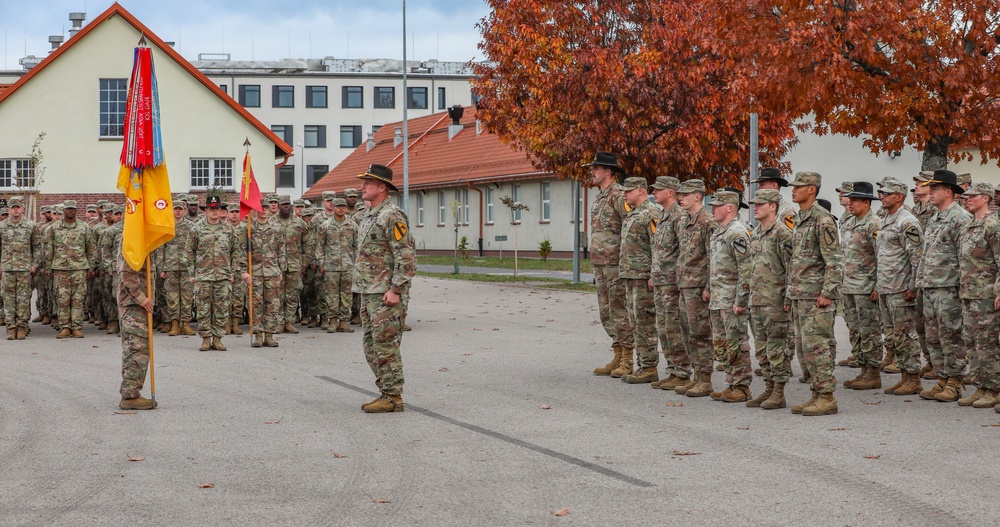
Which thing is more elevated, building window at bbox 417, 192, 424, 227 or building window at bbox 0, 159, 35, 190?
building window at bbox 0, 159, 35, 190

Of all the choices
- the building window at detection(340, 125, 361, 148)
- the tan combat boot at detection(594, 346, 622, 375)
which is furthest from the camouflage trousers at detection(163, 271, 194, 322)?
the building window at detection(340, 125, 361, 148)

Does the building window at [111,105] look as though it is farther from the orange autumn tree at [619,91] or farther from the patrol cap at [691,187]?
the patrol cap at [691,187]

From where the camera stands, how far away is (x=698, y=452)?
8.54m

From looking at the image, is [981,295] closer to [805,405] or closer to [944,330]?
[944,330]

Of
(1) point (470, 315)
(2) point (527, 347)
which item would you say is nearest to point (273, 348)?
(2) point (527, 347)

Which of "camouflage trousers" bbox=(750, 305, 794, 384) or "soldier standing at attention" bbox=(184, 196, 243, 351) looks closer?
"camouflage trousers" bbox=(750, 305, 794, 384)

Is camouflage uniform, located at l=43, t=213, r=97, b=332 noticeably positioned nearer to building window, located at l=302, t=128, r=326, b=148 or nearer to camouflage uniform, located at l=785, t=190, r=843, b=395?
camouflage uniform, located at l=785, t=190, r=843, b=395

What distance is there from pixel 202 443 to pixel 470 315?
523 inches

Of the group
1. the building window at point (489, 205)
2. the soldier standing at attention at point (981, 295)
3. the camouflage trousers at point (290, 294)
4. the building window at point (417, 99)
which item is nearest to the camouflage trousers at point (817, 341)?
the soldier standing at attention at point (981, 295)

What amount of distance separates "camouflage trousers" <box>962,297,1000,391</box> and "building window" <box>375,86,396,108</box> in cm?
7977

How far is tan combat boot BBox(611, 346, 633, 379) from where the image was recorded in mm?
12859

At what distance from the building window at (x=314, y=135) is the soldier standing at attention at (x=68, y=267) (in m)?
69.9

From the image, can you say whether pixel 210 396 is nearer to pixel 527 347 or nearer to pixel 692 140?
pixel 527 347

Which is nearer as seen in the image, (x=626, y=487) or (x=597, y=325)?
(x=626, y=487)
